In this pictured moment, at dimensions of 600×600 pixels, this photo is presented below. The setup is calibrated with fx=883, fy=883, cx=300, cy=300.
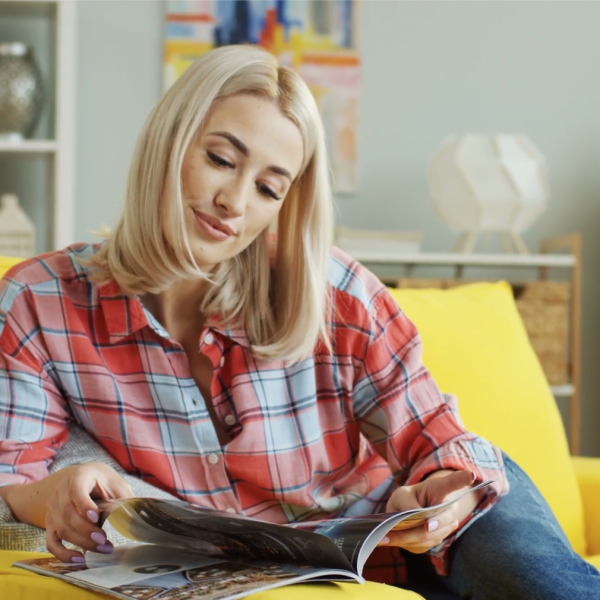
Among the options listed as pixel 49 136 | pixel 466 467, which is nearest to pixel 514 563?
pixel 466 467

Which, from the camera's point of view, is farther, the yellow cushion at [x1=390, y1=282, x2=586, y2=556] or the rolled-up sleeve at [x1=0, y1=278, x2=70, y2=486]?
the yellow cushion at [x1=390, y1=282, x2=586, y2=556]

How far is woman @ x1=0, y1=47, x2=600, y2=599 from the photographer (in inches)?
43.2

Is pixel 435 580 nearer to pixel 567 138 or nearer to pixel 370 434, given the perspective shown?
pixel 370 434

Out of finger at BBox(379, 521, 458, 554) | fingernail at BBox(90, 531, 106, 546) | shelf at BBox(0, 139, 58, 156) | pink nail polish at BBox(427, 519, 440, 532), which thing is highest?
shelf at BBox(0, 139, 58, 156)

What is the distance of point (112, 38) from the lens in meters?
2.58

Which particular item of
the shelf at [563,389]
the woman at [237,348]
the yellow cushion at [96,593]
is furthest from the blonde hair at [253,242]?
the shelf at [563,389]

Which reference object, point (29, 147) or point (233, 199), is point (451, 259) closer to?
point (29, 147)

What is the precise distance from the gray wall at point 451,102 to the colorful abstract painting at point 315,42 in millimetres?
43

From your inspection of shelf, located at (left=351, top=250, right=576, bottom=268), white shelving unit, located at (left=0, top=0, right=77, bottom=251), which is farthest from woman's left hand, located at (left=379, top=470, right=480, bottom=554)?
white shelving unit, located at (left=0, top=0, right=77, bottom=251)

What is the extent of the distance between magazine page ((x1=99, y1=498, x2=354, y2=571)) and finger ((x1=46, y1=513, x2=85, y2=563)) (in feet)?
0.16

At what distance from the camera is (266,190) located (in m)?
1.13

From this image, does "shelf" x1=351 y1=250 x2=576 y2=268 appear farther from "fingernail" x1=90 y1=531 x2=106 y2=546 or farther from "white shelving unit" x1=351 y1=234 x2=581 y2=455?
"fingernail" x1=90 y1=531 x2=106 y2=546

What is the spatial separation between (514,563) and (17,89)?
72.2 inches

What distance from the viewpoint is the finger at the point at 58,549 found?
83 centimetres
